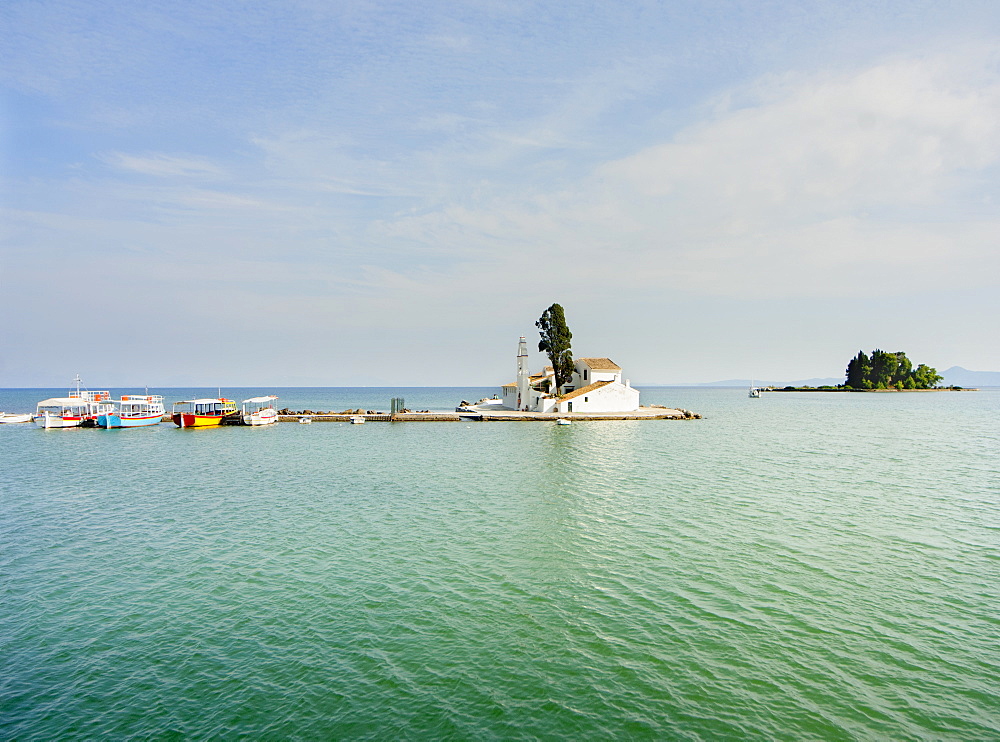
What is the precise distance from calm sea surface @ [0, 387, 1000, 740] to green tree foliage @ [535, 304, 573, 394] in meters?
51.4

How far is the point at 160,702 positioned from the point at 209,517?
15502 mm

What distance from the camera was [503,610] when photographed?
1431 centimetres

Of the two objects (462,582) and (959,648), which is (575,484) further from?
(959,648)

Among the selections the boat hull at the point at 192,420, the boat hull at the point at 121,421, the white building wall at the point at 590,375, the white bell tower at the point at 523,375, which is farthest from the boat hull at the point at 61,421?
the white building wall at the point at 590,375

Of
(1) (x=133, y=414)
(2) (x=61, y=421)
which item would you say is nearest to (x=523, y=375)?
(1) (x=133, y=414)

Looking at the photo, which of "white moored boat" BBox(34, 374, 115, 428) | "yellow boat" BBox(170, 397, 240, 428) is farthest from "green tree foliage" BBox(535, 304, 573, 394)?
"white moored boat" BBox(34, 374, 115, 428)

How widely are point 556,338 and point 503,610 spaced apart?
6997 cm

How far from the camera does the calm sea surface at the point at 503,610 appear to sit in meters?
10.0

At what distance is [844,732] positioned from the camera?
940cm

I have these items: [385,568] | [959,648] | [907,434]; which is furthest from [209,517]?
[907,434]

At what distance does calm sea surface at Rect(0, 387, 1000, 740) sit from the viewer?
10016 millimetres

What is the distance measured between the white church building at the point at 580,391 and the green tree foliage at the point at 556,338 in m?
3.79

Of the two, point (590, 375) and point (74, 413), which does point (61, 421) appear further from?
point (590, 375)

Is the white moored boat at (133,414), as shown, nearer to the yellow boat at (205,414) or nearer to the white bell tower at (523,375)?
the yellow boat at (205,414)
